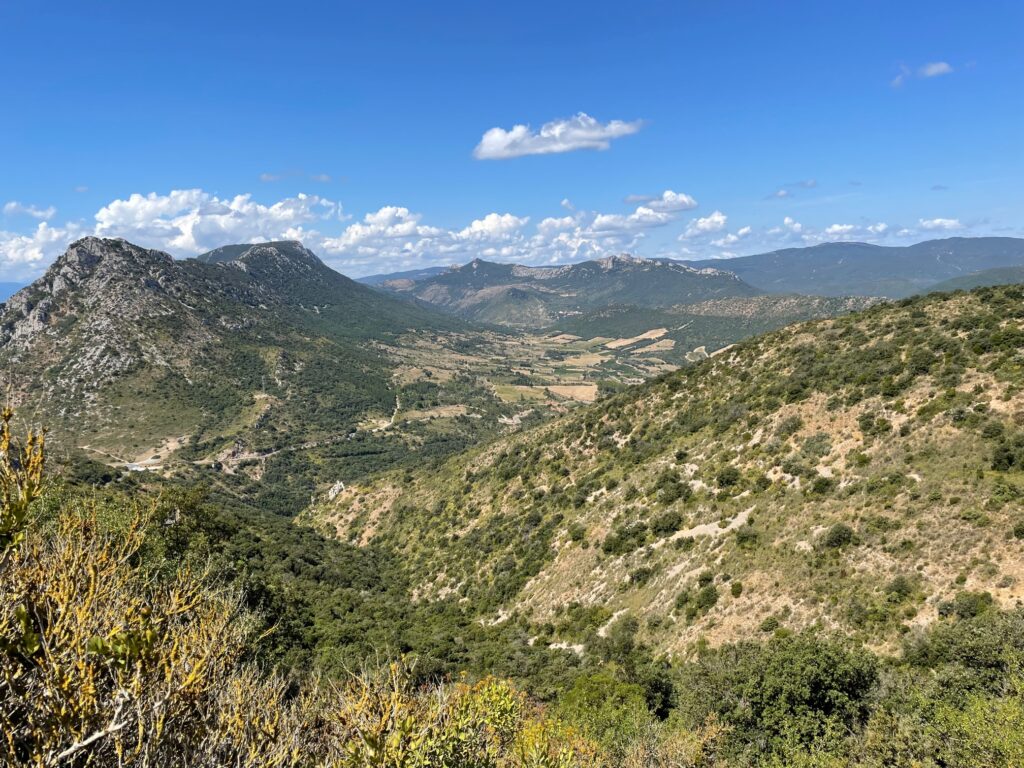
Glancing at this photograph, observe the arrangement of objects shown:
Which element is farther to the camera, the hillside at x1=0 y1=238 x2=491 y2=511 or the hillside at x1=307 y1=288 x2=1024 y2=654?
the hillside at x1=0 y1=238 x2=491 y2=511

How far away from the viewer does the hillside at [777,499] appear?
3033 centimetres

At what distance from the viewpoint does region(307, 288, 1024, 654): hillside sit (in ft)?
99.5

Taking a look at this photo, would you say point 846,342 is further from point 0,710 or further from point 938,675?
point 0,710

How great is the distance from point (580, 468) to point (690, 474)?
1719 centimetres

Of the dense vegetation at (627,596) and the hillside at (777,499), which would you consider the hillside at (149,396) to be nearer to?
the dense vegetation at (627,596)

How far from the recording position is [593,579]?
45.3 meters

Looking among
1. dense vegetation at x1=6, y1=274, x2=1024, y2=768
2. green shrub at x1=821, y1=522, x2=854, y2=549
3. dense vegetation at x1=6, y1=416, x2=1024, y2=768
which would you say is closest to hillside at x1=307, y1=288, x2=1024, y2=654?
green shrub at x1=821, y1=522, x2=854, y2=549

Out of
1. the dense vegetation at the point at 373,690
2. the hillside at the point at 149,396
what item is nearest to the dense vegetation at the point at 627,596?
the dense vegetation at the point at 373,690

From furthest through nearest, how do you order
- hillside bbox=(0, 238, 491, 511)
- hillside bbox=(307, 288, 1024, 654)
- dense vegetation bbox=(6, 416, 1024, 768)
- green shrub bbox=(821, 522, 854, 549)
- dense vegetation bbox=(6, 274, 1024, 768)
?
hillside bbox=(0, 238, 491, 511) → green shrub bbox=(821, 522, 854, 549) → hillside bbox=(307, 288, 1024, 654) → dense vegetation bbox=(6, 274, 1024, 768) → dense vegetation bbox=(6, 416, 1024, 768)

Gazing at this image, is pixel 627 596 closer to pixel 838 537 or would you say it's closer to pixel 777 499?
pixel 777 499

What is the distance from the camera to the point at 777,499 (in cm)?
4069

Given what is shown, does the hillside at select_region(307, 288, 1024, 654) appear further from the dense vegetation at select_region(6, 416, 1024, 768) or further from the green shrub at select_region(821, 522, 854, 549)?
the dense vegetation at select_region(6, 416, 1024, 768)

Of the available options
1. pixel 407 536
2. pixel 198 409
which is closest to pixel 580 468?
pixel 407 536

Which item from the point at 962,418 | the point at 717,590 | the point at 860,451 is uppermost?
the point at 962,418
